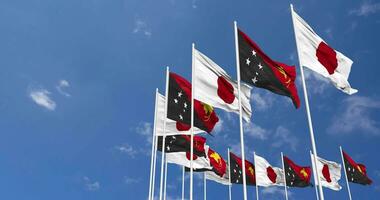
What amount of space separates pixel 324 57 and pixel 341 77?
1090 mm

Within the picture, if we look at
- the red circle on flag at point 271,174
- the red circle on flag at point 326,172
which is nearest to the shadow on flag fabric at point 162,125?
the red circle on flag at point 271,174

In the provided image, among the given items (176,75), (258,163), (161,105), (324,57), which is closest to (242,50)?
(324,57)

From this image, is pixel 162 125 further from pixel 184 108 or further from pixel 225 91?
pixel 225 91

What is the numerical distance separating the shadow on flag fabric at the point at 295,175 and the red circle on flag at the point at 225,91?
22225 mm

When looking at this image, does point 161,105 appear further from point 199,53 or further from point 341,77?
point 341,77

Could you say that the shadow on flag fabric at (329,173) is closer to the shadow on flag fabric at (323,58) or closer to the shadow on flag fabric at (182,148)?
the shadow on flag fabric at (182,148)

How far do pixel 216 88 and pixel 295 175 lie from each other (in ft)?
80.5

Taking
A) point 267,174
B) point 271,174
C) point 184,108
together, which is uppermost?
point 271,174

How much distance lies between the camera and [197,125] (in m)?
19.2

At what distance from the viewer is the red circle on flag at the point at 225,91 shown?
681 inches

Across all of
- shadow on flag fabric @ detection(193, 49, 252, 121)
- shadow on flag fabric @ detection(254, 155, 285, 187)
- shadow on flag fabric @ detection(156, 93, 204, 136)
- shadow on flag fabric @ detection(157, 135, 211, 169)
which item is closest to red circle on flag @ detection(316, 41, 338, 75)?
shadow on flag fabric @ detection(193, 49, 252, 121)

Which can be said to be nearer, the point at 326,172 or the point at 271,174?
the point at 271,174

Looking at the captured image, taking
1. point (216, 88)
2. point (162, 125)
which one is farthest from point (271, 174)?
point (216, 88)

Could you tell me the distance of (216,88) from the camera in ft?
57.1
